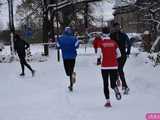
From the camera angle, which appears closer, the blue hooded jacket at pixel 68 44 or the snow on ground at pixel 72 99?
the snow on ground at pixel 72 99

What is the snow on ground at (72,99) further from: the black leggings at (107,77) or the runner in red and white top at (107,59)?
the runner in red and white top at (107,59)

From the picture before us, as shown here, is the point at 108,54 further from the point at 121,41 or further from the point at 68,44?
the point at 68,44

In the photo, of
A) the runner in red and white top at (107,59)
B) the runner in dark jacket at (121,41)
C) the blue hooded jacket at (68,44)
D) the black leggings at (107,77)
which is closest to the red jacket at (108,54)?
the runner in red and white top at (107,59)

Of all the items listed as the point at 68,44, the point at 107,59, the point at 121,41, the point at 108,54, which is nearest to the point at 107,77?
the point at 107,59

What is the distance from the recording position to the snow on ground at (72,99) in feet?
36.7

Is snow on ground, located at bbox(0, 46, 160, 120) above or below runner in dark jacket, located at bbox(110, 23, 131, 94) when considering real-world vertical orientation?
below

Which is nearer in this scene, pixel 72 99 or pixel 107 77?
pixel 107 77

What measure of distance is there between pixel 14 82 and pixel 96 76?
325 cm

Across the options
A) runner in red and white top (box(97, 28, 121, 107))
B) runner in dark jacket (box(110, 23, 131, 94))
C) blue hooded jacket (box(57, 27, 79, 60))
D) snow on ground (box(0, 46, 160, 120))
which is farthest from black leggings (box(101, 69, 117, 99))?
blue hooded jacket (box(57, 27, 79, 60))

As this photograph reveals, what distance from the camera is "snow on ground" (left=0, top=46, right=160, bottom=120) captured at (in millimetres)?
11180

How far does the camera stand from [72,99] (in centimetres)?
1372

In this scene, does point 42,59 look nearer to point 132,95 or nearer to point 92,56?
point 92,56

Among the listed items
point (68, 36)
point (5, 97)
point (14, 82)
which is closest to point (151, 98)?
point (68, 36)

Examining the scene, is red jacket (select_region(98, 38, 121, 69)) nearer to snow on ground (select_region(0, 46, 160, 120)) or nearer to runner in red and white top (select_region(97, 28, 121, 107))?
runner in red and white top (select_region(97, 28, 121, 107))
